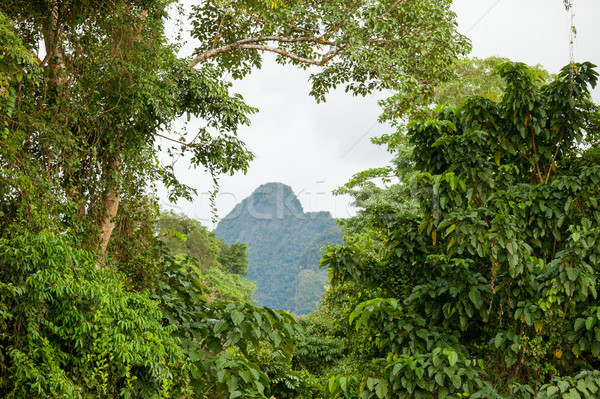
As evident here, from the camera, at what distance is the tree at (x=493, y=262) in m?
3.86

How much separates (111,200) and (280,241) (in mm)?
49128

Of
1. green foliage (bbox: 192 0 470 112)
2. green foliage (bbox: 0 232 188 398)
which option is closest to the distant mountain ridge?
green foliage (bbox: 192 0 470 112)

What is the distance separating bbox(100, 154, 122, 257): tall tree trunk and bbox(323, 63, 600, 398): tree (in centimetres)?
218

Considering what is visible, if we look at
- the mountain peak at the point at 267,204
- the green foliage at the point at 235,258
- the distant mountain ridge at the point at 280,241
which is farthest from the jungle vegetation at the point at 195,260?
the mountain peak at the point at 267,204

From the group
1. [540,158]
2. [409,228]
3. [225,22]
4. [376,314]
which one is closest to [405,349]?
[376,314]

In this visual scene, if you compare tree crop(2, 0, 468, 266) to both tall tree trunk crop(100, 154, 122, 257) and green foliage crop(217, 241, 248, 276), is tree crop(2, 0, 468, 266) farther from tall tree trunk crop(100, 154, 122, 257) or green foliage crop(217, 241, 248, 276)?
green foliage crop(217, 241, 248, 276)

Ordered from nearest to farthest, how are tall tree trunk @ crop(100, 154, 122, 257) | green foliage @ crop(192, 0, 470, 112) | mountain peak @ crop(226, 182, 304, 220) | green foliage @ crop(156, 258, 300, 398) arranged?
1. green foliage @ crop(156, 258, 300, 398)
2. tall tree trunk @ crop(100, 154, 122, 257)
3. green foliage @ crop(192, 0, 470, 112)
4. mountain peak @ crop(226, 182, 304, 220)

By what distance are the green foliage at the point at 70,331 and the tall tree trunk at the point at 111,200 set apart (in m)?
1.16

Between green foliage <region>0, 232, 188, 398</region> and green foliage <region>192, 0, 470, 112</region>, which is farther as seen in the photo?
green foliage <region>192, 0, 470, 112</region>

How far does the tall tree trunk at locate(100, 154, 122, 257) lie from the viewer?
16.4 feet

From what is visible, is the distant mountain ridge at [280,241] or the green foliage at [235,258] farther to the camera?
the distant mountain ridge at [280,241]

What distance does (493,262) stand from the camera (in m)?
3.97

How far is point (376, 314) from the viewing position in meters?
4.27

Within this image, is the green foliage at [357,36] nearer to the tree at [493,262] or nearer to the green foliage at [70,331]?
the tree at [493,262]
